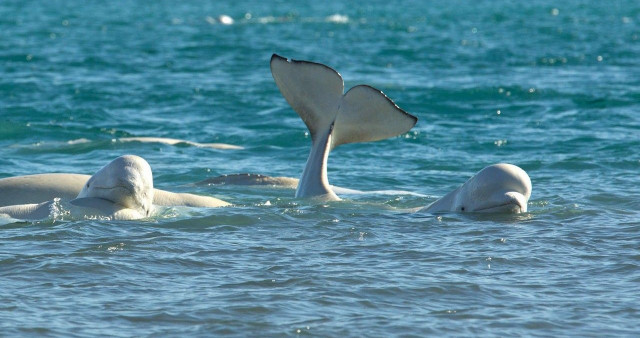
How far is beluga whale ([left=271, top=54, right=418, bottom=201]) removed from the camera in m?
11.1

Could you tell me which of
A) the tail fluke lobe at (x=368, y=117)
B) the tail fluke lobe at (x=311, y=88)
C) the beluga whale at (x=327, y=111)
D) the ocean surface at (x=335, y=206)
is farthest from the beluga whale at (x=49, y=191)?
the tail fluke lobe at (x=368, y=117)

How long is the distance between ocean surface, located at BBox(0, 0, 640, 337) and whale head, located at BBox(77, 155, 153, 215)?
0.66 ft

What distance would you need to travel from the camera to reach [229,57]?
29438mm

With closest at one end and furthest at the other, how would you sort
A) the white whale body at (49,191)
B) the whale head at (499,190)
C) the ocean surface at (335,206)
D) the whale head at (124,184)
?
the ocean surface at (335,206) → the whale head at (124,184) → the whale head at (499,190) → the white whale body at (49,191)

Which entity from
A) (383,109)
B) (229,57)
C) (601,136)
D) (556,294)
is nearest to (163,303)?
(556,294)

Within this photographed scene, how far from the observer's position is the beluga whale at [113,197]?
30.5 feet

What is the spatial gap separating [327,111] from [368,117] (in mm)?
454

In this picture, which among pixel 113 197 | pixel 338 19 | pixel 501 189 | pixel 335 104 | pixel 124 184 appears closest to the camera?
pixel 124 184

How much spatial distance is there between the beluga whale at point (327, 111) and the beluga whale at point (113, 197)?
2117 mm

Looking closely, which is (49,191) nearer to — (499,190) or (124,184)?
(124,184)

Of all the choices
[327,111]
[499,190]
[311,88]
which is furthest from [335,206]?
[499,190]

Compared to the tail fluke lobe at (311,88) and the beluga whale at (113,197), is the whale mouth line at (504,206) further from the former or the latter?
the beluga whale at (113,197)

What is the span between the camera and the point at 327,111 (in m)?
11.5

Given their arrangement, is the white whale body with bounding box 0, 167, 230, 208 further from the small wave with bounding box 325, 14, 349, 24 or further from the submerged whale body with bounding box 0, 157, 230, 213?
the small wave with bounding box 325, 14, 349, 24
